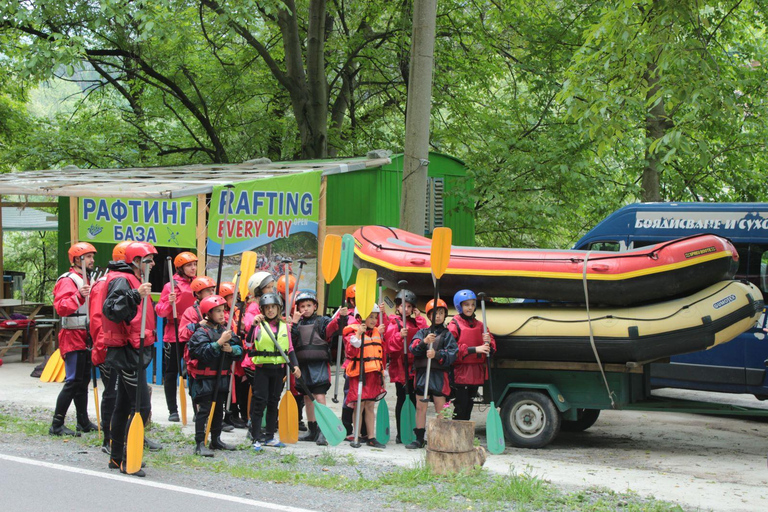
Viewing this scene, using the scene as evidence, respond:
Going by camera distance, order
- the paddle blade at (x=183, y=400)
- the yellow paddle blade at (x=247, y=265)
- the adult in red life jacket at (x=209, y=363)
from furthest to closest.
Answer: the paddle blade at (x=183, y=400) → the yellow paddle blade at (x=247, y=265) → the adult in red life jacket at (x=209, y=363)

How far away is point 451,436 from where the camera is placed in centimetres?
682

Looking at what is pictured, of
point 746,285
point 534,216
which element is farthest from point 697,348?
point 534,216

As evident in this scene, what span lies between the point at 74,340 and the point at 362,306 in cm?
272

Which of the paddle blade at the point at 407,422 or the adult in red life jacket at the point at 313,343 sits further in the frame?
the paddle blade at the point at 407,422

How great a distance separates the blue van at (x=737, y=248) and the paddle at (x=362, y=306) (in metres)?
3.72

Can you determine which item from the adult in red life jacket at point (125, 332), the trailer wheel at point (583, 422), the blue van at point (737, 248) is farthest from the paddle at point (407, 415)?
the blue van at point (737, 248)

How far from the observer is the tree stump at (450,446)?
682 cm

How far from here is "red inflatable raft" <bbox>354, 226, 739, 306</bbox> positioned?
812 centimetres

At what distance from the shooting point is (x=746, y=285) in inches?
324

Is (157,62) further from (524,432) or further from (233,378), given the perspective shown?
(524,432)

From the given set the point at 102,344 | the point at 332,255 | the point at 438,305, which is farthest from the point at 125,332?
the point at 438,305

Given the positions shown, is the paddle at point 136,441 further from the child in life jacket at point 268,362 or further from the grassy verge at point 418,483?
the child in life jacket at point 268,362

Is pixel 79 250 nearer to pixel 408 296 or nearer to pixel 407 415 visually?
pixel 408 296

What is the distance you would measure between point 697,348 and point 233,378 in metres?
4.50
